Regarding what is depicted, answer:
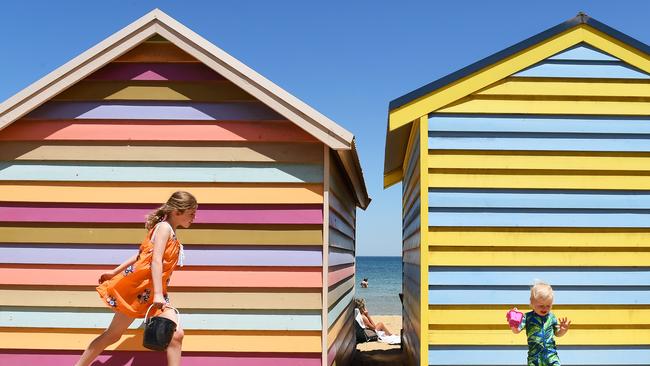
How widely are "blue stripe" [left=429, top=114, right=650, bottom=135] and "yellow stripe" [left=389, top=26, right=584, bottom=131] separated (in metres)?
0.16

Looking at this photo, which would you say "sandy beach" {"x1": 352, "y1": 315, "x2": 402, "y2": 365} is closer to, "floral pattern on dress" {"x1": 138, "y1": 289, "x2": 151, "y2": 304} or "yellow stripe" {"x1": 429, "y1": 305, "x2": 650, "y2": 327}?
"yellow stripe" {"x1": 429, "y1": 305, "x2": 650, "y2": 327}

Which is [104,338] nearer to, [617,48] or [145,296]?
[145,296]

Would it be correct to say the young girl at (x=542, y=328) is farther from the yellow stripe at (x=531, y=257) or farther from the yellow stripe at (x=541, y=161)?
the yellow stripe at (x=541, y=161)

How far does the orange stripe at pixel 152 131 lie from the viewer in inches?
247

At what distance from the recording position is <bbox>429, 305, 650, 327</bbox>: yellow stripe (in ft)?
20.5

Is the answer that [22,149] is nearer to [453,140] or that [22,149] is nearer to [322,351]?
[322,351]

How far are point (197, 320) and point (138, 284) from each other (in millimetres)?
960

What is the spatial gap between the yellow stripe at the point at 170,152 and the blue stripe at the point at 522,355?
2.21 m

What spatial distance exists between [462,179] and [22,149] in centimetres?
432

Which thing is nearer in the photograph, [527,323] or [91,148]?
[527,323]

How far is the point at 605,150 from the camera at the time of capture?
643 cm

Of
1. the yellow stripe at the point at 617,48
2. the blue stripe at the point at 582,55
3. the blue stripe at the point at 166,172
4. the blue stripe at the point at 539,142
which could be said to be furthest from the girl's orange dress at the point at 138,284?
the yellow stripe at the point at 617,48

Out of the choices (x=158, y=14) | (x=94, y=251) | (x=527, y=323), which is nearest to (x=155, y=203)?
(x=94, y=251)

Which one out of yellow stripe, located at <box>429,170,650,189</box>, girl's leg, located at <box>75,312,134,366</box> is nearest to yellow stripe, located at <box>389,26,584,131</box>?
yellow stripe, located at <box>429,170,650,189</box>
